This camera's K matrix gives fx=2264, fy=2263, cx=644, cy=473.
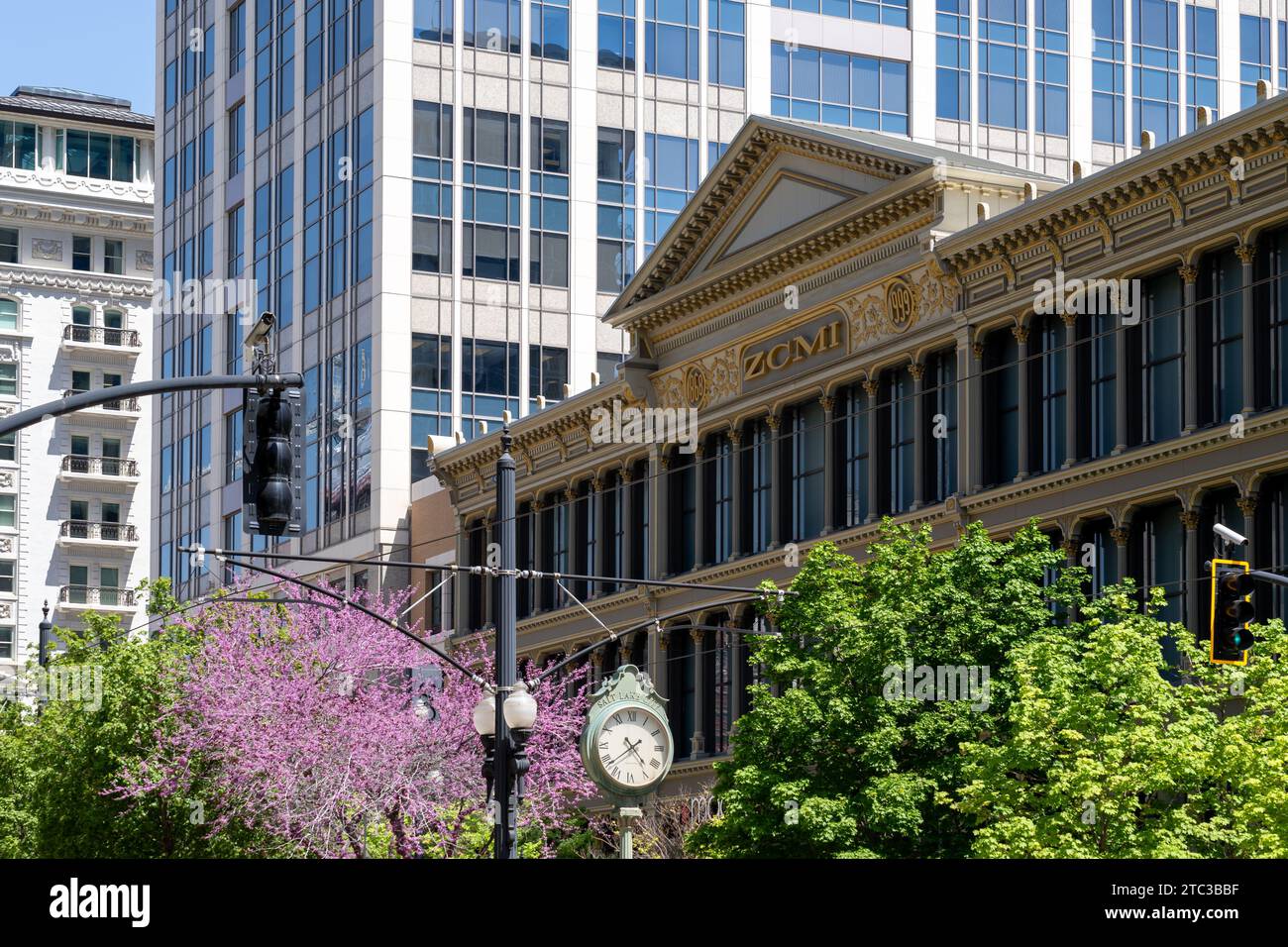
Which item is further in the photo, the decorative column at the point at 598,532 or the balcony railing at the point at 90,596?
the balcony railing at the point at 90,596

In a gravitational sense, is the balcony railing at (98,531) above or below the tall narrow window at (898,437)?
above

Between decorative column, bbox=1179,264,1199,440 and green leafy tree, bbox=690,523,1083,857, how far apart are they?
431 centimetres

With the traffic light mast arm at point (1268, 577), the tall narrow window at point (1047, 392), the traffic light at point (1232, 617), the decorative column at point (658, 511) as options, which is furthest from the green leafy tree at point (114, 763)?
the traffic light mast arm at point (1268, 577)

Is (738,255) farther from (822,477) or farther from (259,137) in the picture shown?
(259,137)

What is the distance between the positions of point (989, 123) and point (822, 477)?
34437 mm

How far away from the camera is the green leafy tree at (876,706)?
115ft

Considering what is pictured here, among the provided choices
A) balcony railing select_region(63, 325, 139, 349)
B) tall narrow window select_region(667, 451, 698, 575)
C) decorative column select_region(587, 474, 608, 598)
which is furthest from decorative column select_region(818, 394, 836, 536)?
balcony railing select_region(63, 325, 139, 349)

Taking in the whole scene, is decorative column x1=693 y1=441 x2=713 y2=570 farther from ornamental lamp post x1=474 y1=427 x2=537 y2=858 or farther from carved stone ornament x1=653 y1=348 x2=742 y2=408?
ornamental lamp post x1=474 y1=427 x2=537 y2=858

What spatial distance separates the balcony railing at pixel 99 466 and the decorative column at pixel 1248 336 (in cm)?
8903

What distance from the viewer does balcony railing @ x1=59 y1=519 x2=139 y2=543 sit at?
118m

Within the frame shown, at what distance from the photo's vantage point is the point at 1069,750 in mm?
31812

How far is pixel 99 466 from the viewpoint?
119 meters

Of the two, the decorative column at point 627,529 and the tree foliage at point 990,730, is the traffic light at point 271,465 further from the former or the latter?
the decorative column at point 627,529
